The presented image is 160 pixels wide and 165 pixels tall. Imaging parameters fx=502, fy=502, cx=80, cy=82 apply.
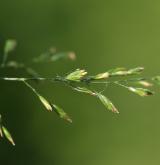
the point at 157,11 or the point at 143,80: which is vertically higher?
the point at 157,11

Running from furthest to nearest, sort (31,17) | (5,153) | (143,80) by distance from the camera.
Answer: (31,17) → (5,153) → (143,80)

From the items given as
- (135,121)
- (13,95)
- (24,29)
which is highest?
(24,29)

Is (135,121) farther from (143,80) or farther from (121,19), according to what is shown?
(143,80)

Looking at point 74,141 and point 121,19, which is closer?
point 74,141

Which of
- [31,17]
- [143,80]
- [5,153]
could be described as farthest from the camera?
[31,17]

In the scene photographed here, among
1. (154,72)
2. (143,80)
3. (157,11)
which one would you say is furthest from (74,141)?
(143,80)

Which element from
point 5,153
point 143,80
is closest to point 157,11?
point 5,153
